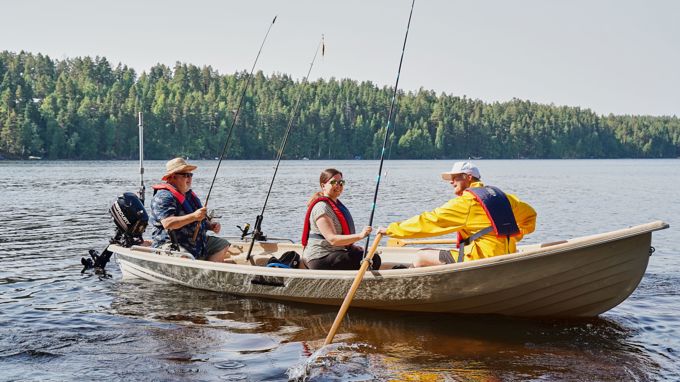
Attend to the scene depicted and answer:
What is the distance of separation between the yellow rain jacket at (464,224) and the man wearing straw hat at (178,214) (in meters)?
2.88

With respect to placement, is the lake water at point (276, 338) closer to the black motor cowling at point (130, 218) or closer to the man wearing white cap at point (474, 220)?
the black motor cowling at point (130, 218)

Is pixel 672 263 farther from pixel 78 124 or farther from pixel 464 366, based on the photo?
pixel 78 124

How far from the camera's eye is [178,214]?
9.23 meters

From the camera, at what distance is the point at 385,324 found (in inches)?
324

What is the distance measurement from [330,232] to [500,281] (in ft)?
6.45

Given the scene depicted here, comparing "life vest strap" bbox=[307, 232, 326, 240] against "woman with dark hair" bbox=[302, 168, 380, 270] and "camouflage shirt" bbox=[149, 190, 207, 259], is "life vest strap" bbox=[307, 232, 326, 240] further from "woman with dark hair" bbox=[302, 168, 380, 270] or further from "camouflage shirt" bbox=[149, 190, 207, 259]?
"camouflage shirt" bbox=[149, 190, 207, 259]

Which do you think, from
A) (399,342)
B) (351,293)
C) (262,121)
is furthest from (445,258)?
(262,121)

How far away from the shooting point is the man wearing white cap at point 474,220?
7.23 metres

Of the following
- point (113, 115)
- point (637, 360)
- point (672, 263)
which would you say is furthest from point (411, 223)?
point (113, 115)

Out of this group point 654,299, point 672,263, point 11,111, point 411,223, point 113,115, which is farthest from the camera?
point 113,115

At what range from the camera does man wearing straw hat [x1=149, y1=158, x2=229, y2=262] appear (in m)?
9.10

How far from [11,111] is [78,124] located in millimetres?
9036

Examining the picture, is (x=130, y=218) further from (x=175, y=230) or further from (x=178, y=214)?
(x=178, y=214)

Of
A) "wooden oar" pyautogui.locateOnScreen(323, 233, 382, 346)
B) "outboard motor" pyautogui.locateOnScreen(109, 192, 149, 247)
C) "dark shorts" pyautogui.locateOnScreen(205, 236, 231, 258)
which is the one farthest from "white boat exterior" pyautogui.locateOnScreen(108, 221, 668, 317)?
"outboard motor" pyautogui.locateOnScreen(109, 192, 149, 247)
